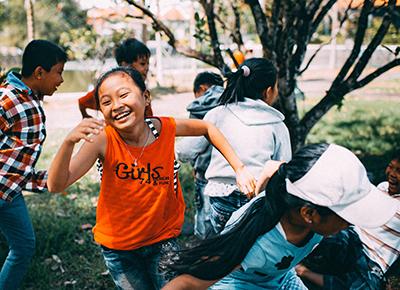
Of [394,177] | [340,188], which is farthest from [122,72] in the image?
[394,177]

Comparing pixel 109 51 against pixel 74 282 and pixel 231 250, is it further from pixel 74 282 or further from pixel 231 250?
pixel 231 250

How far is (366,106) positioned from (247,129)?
8.46 metres

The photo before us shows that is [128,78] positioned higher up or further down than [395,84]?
higher up

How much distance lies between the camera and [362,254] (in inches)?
106

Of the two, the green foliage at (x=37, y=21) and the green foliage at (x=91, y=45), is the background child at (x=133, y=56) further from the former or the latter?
the green foliage at (x=37, y=21)

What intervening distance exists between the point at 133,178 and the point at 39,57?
112 cm

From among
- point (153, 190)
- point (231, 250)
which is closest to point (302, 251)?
point (231, 250)

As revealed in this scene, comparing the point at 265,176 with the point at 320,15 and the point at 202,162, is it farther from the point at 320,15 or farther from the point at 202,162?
the point at 320,15

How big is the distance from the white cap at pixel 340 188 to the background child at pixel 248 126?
3.73 ft

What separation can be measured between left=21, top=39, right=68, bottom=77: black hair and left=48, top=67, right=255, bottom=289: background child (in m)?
0.81

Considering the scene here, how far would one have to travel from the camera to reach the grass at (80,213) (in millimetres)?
3615

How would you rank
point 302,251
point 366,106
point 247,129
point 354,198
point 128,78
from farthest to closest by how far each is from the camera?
point 366,106
point 247,129
point 128,78
point 302,251
point 354,198

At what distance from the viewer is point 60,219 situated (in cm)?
464

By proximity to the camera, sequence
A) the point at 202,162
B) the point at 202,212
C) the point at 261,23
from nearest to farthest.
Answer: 1. the point at 202,162
2. the point at 202,212
3. the point at 261,23
